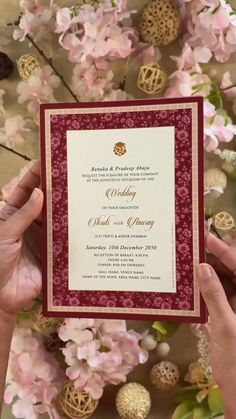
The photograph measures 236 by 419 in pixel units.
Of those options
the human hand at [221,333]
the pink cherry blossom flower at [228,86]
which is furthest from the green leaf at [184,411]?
the pink cherry blossom flower at [228,86]

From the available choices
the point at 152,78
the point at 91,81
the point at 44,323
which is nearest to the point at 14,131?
the point at 91,81

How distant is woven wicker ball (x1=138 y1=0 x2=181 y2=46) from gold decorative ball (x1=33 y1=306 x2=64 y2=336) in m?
0.67

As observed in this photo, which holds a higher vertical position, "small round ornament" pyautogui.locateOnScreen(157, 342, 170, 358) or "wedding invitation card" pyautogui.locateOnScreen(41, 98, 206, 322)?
"wedding invitation card" pyautogui.locateOnScreen(41, 98, 206, 322)

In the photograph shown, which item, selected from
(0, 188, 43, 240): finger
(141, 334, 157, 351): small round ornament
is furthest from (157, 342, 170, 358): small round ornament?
(0, 188, 43, 240): finger

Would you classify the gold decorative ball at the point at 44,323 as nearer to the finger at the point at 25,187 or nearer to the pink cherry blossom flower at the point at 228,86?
the finger at the point at 25,187

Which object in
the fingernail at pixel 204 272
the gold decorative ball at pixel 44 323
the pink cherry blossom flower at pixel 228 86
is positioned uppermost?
the pink cherry blossom flower at pixel 228 86

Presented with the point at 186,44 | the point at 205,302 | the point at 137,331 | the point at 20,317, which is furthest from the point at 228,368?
the point at 186,44

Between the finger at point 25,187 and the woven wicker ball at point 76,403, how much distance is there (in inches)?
18.7

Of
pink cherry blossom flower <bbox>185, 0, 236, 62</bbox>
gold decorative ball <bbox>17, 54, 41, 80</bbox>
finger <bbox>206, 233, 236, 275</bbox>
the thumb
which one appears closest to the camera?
the thumb

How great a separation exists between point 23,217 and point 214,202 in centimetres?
49

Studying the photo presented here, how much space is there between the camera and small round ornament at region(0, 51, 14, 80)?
1.39 m

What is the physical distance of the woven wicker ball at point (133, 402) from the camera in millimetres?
1309

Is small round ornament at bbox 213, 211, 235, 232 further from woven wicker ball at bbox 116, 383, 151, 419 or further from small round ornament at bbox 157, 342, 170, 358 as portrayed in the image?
woven wicker ball at bbox 116, 383, 151, 419

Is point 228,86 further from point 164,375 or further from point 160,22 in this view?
point 164,375
